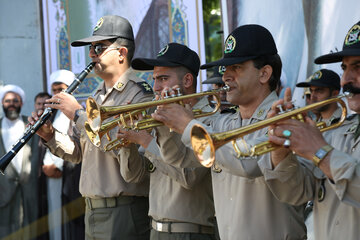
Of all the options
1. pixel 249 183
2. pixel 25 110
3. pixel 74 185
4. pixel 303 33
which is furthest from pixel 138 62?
pixel 25 110

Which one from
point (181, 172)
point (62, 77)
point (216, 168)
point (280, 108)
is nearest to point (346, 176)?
point (280, 108)

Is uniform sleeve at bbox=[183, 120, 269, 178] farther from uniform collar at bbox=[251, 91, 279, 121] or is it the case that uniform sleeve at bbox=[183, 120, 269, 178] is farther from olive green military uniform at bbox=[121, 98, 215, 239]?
olive green military uniform at bbox=[121, 98, 215, 239]

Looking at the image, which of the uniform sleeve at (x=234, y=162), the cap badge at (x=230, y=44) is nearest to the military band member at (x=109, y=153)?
the cap badge at (x=230, y=44)

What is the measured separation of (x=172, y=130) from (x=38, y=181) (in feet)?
13.9

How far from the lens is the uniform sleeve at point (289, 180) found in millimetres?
3121

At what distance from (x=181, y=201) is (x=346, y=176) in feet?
5.28

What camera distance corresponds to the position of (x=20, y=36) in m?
9.19

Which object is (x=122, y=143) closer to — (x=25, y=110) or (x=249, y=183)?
(x=249, y=183)

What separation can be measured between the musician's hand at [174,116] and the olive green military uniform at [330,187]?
60 cm

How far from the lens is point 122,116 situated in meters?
4.05

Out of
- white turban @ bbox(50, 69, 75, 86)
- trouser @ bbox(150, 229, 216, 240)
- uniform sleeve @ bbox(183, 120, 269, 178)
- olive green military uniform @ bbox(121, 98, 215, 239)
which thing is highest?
white turban @ bbox(50, 69, 75, 86)

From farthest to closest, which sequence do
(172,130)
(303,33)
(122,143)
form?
(303,33)
(122,143)
(172,130)

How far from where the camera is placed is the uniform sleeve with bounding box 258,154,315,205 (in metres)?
3.12

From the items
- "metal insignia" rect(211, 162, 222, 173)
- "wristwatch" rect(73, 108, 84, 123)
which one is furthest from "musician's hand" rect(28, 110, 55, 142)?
"metal insignia" rect(211, 162, 222, 173)
